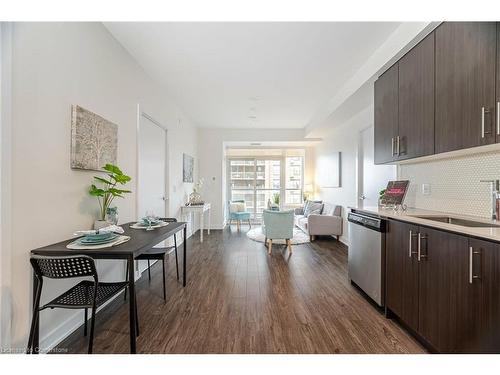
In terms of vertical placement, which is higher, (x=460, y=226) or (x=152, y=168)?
(x=152, y=168)

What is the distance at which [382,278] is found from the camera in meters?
2.32

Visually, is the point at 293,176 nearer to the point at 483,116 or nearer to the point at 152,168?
the point at 152,168

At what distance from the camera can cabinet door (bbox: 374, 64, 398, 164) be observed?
2.51m

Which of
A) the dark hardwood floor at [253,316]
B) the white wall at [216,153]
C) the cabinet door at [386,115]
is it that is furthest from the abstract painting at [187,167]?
the cabinet door at [386,115]

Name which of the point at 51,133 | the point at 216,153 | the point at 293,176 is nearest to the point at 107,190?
the point at 51,133

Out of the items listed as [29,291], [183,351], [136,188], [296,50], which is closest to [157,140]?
[136,188]

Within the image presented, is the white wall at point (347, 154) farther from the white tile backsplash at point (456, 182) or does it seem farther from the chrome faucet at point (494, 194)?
the chrome faucet at point (494, 194)

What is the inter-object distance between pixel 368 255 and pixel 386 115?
4.84ft

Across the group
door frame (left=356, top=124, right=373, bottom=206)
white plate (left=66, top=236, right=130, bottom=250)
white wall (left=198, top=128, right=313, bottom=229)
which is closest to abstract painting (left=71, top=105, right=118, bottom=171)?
white plate (left=66, top=236, right=130, bottom=250)

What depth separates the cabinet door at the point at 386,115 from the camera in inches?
98.8

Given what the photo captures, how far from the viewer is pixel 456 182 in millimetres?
2205

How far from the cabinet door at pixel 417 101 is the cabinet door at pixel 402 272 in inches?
27.9
